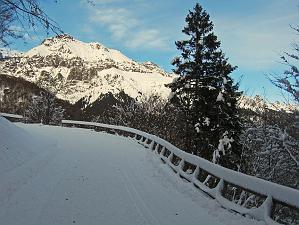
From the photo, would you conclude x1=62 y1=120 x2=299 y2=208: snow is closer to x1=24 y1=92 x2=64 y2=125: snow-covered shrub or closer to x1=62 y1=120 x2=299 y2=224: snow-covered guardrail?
x1=62 y1=120 x2=299 y2=224: snow-covered guardrail

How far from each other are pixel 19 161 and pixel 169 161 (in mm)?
5648

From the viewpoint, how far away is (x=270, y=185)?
299 inches

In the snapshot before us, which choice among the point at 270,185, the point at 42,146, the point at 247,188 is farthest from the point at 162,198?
the point at 42,146

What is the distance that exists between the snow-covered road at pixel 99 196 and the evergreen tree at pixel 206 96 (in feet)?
48.8

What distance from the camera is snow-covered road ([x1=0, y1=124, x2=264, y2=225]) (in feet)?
26.0

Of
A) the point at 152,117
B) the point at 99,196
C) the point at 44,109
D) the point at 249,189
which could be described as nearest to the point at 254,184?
the point at 249,189

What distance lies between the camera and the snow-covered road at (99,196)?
7.91m

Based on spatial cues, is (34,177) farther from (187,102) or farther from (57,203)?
(187,102)

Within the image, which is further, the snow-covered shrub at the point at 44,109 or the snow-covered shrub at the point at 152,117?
the snow-covered shrub at the point at 44,109

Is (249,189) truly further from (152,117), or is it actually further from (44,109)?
(44,109)

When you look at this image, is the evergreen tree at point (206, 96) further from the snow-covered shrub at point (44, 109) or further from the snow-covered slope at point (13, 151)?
the snow-covered shrub at point (44, 109)

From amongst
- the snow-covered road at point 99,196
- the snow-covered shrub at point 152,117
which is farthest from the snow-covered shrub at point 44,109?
the snow-covered road at point 99,196

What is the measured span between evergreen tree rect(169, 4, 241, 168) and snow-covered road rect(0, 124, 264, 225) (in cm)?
1488

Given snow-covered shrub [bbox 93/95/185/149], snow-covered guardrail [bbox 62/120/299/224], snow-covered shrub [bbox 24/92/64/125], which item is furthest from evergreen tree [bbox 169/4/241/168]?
snow-covered shrub [bbox 24/92/64/125]
